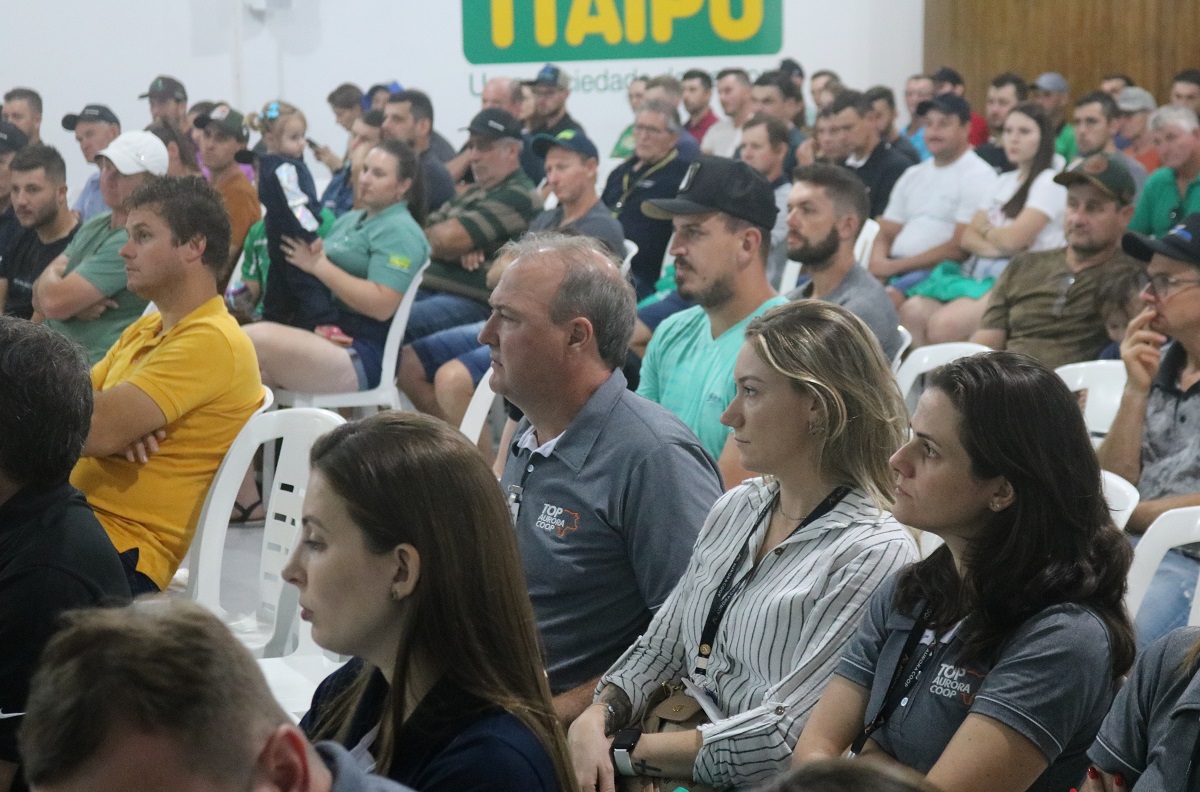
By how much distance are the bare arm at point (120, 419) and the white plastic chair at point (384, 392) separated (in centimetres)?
195

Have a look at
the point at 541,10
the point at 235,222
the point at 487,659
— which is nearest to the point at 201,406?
the point at 487,659

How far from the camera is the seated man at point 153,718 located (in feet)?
3.04

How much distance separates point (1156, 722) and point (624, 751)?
782mm

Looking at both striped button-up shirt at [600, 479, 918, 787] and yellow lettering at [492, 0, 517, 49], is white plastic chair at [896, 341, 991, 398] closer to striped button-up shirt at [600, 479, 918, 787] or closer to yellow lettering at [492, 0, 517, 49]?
striped button-up shirt at [600, 479, 918, 787]

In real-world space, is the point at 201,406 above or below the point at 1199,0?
below

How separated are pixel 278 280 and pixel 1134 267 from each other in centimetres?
301

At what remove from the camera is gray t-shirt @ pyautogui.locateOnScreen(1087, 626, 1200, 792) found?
61.6 inches

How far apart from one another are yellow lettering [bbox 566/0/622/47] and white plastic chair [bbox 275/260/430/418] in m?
6.66

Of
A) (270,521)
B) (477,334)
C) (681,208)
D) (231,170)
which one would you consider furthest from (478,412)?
(231,170)

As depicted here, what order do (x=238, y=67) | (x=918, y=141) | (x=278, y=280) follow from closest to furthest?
(x=278, y=280) → (x=918, y=141) → (x=238, y=67)

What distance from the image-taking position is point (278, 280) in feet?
17.2

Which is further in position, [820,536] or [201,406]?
[201,406]

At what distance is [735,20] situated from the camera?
11.6m

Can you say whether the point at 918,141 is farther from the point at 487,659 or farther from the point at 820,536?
the point at 487,659
